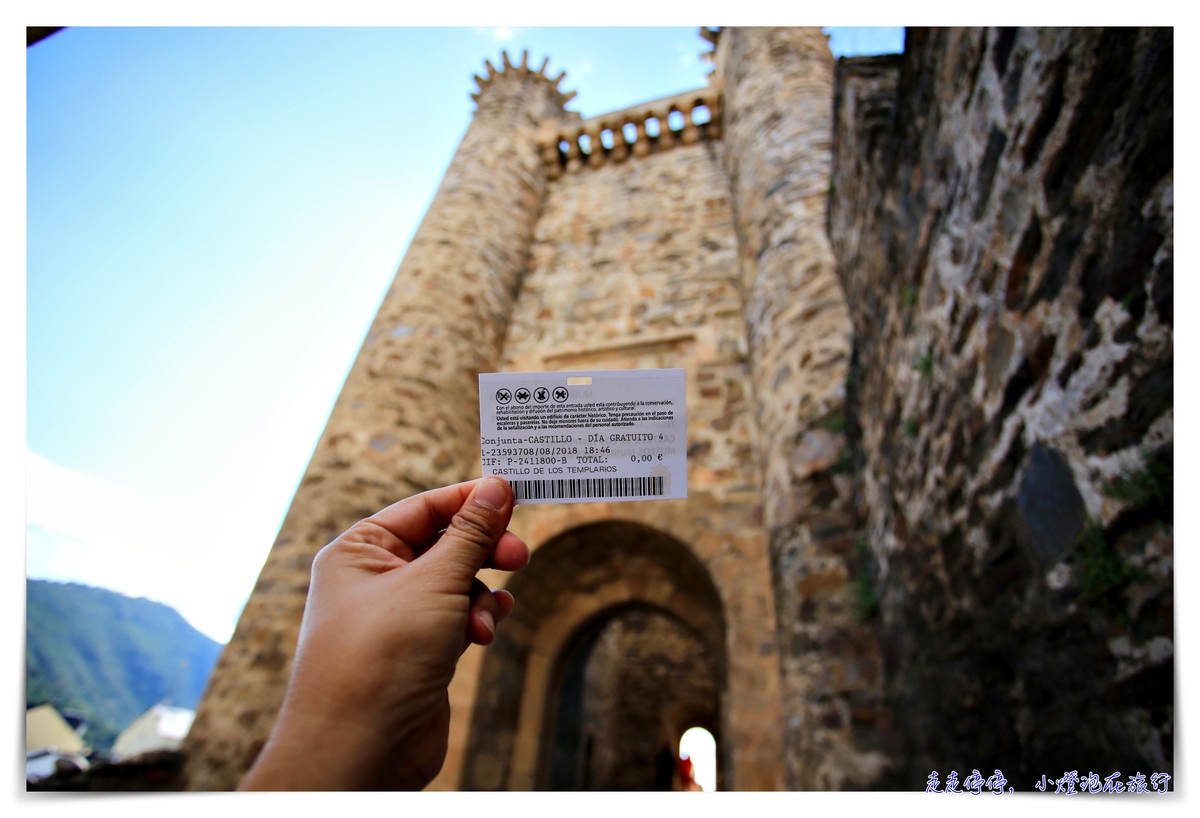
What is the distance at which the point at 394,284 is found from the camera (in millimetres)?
6227

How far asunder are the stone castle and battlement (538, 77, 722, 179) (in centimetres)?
6

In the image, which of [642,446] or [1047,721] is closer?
[642,446]

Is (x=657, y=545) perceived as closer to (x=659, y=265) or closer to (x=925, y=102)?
(x=659, y=265)

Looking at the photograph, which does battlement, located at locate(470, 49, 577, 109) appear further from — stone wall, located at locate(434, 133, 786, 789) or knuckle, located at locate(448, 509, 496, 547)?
knuckle, located at locate(448, 509, 496, 547)

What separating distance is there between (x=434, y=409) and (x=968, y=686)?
4362 millimetres

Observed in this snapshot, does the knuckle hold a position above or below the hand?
above

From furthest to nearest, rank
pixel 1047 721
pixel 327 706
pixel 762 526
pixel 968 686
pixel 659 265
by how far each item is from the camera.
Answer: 1. pixel 659 265
2. pixel 762 526
3. pixel 968 686
4. pixel 1047 721
5. pixel 327 706

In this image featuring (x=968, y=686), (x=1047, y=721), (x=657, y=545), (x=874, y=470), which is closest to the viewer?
(x=1047, y=721)

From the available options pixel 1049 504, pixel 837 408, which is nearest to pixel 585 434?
pixel 1049 504

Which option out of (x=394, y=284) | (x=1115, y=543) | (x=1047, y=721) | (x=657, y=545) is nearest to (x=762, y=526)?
(x=657, y=545)

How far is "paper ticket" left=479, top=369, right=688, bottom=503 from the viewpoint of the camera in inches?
42.8

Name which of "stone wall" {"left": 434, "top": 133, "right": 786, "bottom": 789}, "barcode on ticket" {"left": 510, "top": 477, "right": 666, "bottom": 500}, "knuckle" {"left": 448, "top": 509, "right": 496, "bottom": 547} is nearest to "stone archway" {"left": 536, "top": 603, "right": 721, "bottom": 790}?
"stone wall" {"left": 434, "top": 133, "right": 786, "bottom": 789}

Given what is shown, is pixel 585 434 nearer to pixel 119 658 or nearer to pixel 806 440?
pixel 806 440

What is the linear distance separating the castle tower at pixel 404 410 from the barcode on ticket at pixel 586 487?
344cm
